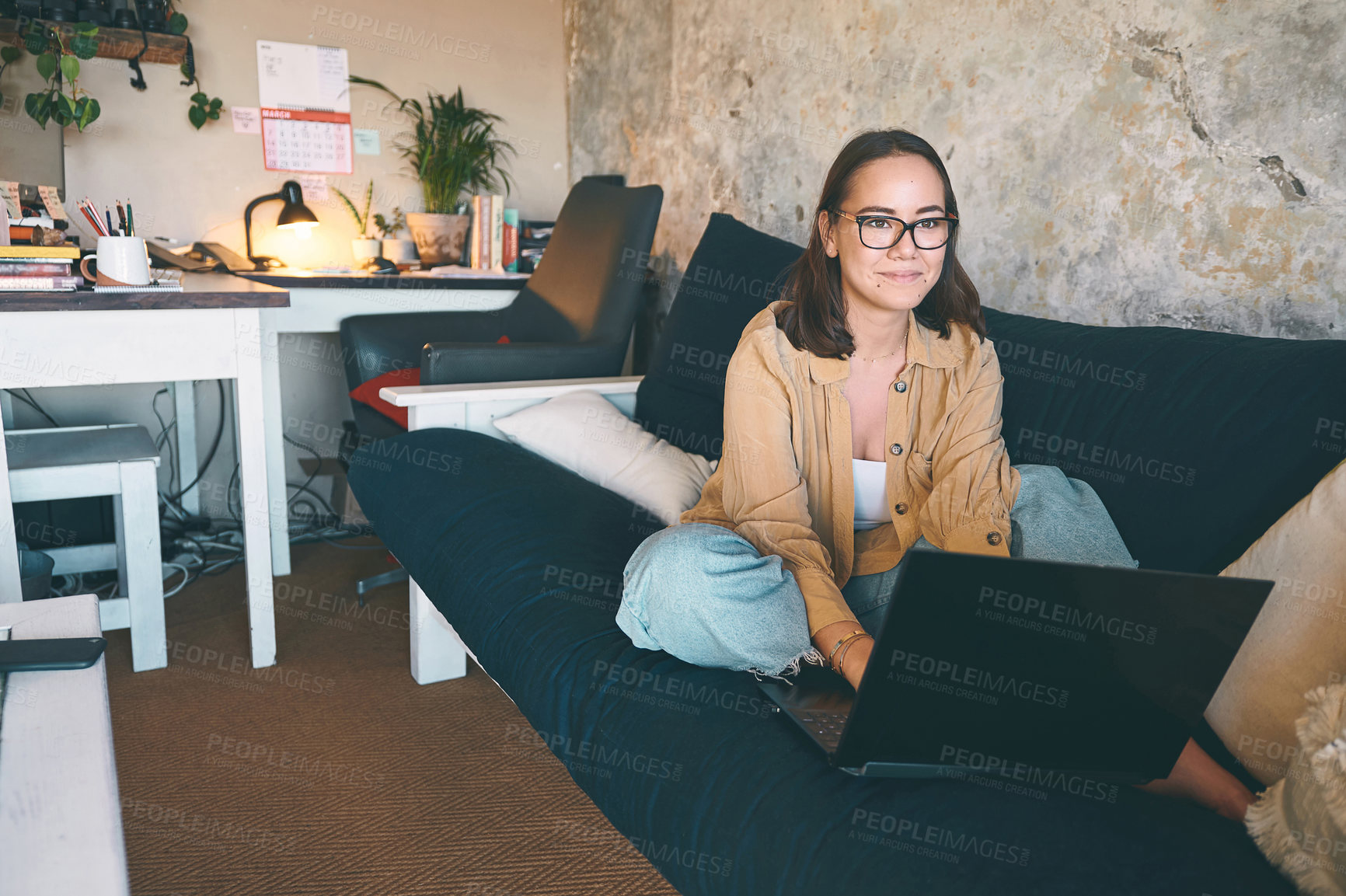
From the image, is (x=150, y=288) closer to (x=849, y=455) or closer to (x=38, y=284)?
(x=38, y=284)

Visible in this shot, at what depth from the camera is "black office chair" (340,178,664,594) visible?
2.05 meters

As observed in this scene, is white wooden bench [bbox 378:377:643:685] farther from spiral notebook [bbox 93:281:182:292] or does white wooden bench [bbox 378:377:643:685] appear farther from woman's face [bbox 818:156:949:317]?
woman's face [bbox 818:156:949:317]

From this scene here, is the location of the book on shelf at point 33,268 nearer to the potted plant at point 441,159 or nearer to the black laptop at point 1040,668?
the potted plant at point 441,159

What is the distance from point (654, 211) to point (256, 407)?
3.40ft

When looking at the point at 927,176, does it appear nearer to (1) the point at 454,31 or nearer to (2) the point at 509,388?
(2) the point at 509,388

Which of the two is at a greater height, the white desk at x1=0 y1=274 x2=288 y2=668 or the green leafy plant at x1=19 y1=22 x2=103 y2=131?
the green leafy plant at x1=19 y1=22 x2=103 y2=131

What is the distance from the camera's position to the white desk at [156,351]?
65.2 inches

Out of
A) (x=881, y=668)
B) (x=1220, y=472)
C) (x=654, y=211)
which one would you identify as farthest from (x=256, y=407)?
(x=1220, y=472)

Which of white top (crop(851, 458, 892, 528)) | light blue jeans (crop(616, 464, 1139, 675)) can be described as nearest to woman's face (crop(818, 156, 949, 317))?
white top (crop(851, 458, 892, 528))

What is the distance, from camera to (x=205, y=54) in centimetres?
281

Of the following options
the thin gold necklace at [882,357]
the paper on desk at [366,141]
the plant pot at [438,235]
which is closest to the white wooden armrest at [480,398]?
the thin gold necklace at [882,357]

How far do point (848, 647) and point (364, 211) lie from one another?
2629 mm

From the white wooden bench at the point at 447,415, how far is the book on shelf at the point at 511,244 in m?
1.16

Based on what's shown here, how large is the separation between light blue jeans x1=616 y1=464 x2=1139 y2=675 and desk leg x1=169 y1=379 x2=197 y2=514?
7.07 ft
